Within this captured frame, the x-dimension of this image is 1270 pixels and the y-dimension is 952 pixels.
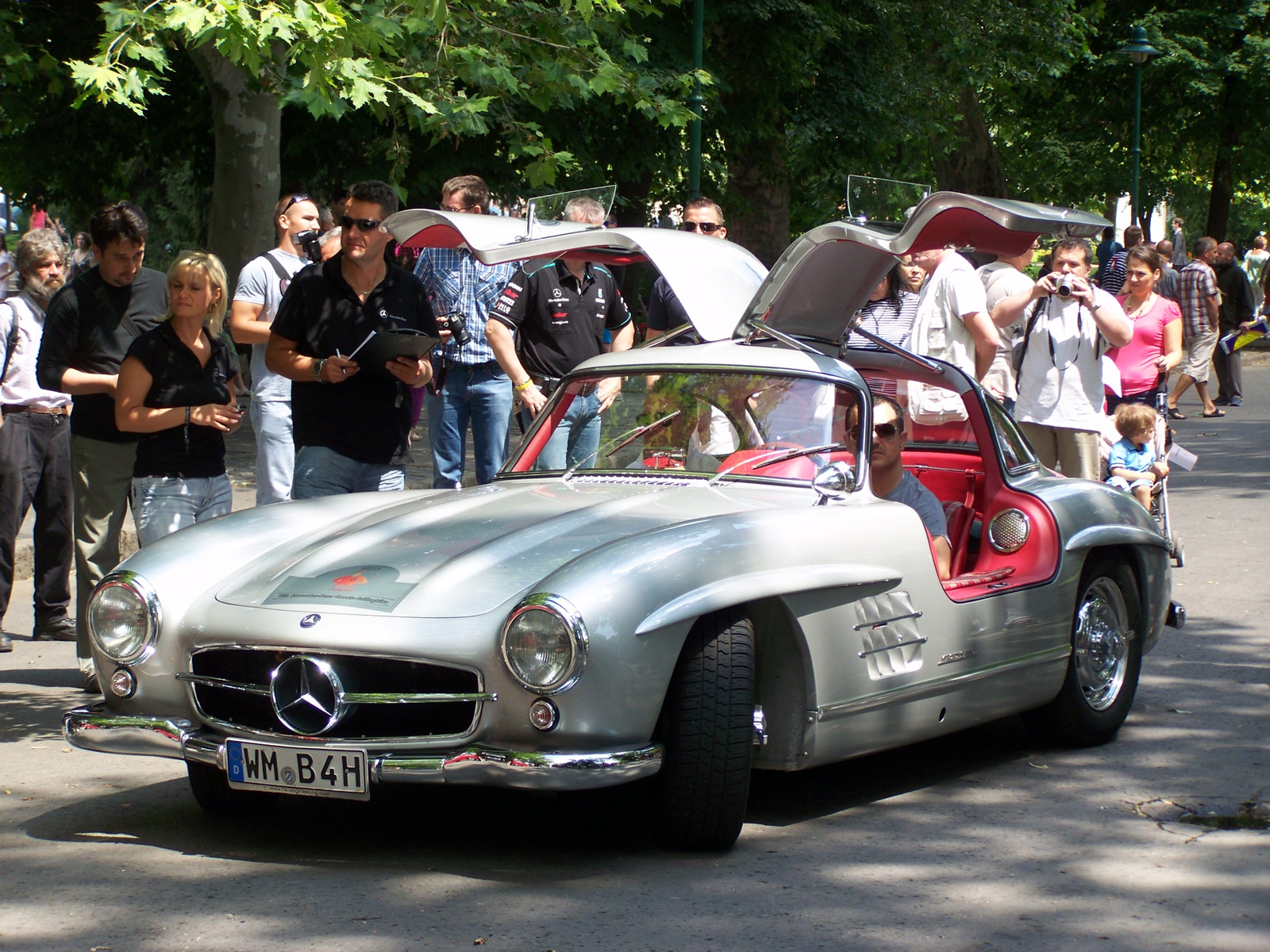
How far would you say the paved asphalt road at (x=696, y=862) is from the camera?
4.05 meters

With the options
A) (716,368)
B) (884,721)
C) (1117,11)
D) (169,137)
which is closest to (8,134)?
(169,137)

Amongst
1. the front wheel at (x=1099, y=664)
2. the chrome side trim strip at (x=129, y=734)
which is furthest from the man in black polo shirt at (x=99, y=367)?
the front wheel at (x=1099, y=664)

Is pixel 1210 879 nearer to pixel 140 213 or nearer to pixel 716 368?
pixel 716 368

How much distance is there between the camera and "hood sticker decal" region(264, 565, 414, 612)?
4551 millimetres

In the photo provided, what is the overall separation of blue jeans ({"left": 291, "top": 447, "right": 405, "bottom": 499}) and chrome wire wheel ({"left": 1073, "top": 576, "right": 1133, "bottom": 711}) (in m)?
2.78

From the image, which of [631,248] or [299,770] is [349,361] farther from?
[299,770]

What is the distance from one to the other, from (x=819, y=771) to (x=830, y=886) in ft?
4.38

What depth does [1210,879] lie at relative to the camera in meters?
4.53

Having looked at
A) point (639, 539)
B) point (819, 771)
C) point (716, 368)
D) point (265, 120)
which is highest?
point (265, 120)

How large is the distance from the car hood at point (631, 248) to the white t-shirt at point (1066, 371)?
9.52 ft

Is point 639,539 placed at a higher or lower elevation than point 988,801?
higher

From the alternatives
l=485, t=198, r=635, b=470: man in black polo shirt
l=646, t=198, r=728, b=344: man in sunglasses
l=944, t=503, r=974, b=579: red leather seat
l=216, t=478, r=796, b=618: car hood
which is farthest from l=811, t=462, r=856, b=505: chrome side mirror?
l=646, t=198, r=728, b=344: man in sunglasses

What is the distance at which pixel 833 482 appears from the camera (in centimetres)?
537

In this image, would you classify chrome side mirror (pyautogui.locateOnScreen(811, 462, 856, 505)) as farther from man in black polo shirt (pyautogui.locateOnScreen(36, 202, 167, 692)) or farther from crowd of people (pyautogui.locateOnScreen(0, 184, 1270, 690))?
man in black polo shirt (pyautogui.locateOnScreen(36, 202, 167, 692))
